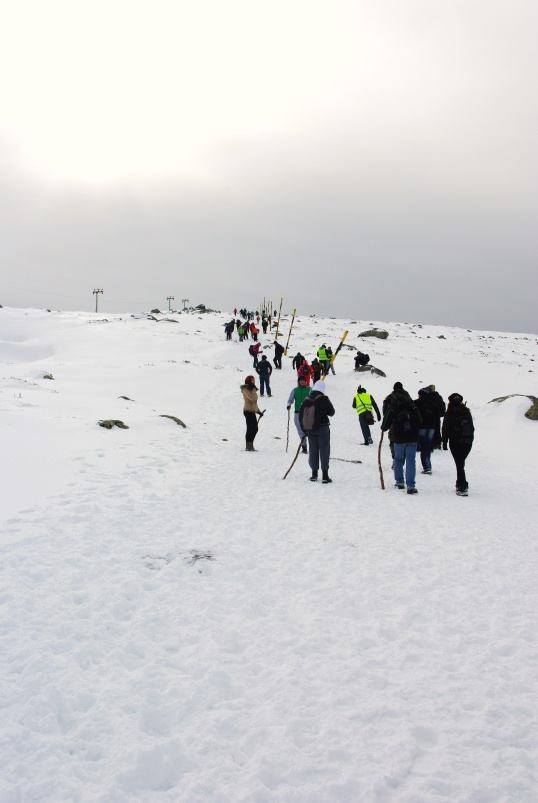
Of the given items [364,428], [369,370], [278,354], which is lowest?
[364,428]

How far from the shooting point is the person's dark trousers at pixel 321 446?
1105 centimetres

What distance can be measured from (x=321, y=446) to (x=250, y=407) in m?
3.64

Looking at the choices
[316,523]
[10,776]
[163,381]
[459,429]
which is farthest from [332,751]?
[163,381]

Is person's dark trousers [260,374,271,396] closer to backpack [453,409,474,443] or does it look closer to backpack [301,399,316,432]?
backpack [301,399,316,432]

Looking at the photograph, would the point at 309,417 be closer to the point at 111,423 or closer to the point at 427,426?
the point at 427,426

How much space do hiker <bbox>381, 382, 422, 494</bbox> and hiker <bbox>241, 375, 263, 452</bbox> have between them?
4.55 m

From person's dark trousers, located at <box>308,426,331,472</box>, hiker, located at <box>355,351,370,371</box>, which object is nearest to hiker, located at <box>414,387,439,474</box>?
person's dark trousers, located at <box>308,426,331,472</box>

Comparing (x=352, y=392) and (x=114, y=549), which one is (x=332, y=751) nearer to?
(x=114, y=549)

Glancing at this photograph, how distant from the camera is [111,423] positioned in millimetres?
14172

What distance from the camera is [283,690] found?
4.05 m

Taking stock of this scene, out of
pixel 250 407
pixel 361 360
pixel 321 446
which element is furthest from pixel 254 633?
pixel 361 360

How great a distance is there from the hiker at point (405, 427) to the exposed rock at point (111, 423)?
26.4 ft

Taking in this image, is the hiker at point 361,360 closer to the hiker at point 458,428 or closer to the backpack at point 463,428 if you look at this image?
the hiker at point 458,428

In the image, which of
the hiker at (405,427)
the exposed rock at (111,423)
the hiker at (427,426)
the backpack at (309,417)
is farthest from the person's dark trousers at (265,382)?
the hiker at (405,427)
